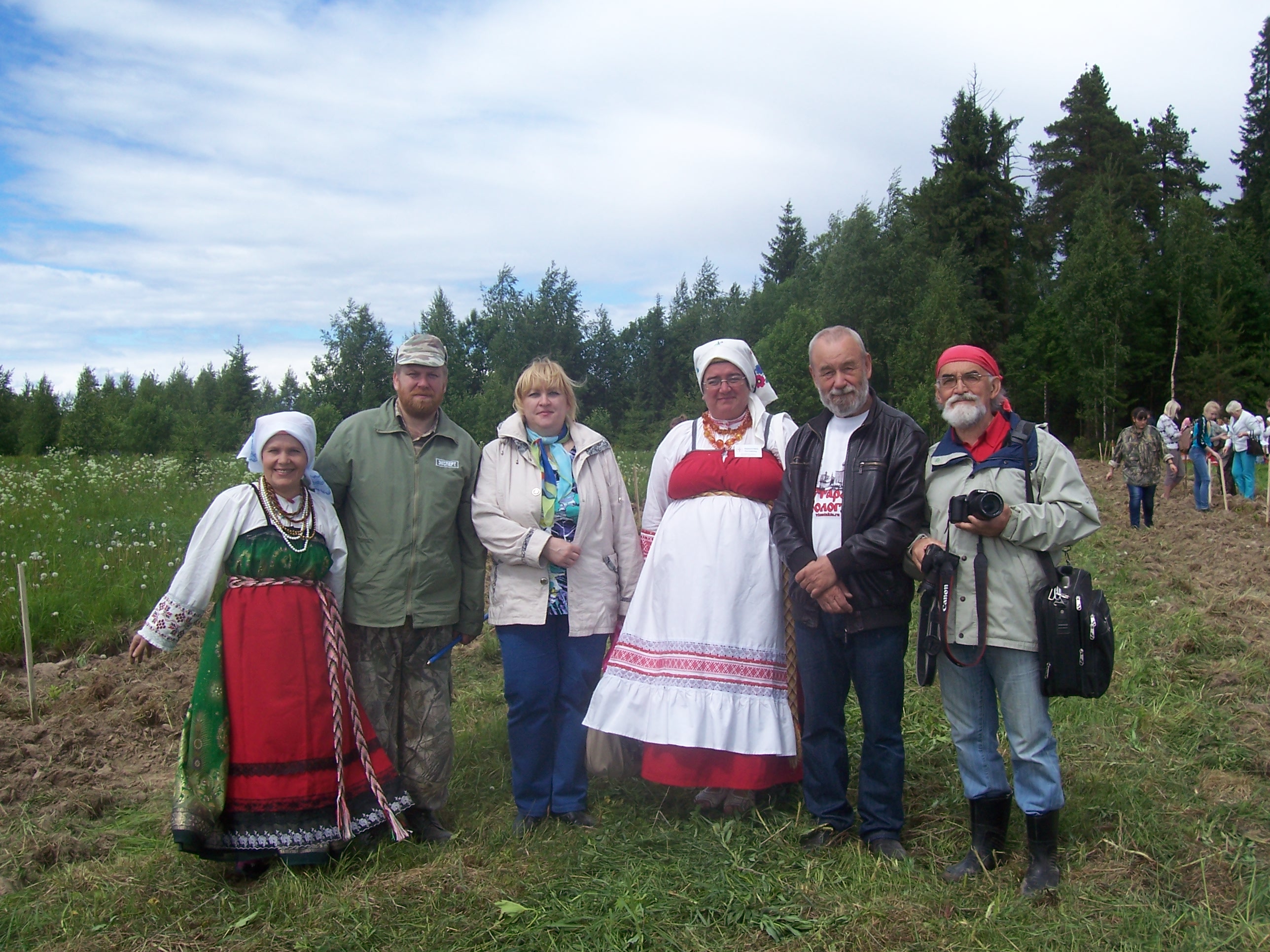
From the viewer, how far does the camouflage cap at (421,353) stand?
3.94 m

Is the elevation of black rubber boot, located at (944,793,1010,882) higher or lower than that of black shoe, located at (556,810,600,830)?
higher

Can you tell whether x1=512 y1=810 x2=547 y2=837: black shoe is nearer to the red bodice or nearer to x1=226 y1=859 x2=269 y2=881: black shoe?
x1=226 y1=859 x2=269 y2=881: black shoe

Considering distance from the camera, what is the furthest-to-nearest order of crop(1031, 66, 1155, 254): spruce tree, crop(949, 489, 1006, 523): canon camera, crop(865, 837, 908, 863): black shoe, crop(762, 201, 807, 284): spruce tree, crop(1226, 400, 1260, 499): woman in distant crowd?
crop(762, 201, 807, 284): spruce tree
crop(1031, 66, 1155, 254): spruce tree
crop(1226, 400, 1260, 499): woman in distant crowd
crop(865, 837, 908, 863): black shoe
crop(949, 489, 1006, 523): canon camera

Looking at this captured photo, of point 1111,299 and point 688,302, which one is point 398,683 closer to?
point 1111,299

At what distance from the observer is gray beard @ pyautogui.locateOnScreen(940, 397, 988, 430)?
3260mm

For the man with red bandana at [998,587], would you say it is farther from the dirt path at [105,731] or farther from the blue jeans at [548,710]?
the blue jeans at [548,710]

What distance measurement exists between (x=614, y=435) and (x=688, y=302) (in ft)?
69.8

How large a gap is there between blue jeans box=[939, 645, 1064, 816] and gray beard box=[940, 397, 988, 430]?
79cm

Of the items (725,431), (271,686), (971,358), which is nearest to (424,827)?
(271,686)

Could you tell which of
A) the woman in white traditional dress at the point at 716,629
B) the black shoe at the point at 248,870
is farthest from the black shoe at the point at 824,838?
the black shoe at the point at 248,870

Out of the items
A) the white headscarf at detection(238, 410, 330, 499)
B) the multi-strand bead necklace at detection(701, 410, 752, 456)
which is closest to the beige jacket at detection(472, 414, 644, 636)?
the multi-strand bead necklace at detection(701, 410, 752, 456)

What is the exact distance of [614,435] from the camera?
159 ft

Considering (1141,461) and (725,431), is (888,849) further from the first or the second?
(1141,461)

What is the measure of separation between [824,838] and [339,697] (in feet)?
6.47
